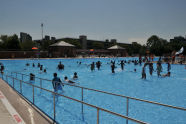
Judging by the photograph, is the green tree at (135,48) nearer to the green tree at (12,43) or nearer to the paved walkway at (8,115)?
the green tree at (12,43)

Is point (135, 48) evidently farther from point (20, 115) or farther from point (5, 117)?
point (5, 117)

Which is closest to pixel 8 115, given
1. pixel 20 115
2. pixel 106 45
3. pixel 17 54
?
pixel 20 115

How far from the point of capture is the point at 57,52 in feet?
250

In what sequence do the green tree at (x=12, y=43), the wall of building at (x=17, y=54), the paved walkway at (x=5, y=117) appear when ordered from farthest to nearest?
the green tree at (x=12, y=43)
the wall of building at (x=17, y=54)
the paved walkway at (x=5, y=117)

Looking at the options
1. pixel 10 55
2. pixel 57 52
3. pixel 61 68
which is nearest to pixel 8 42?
pixel 10 55

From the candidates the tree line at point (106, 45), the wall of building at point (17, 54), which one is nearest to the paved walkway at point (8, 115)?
the wall of building at point (17, 54)

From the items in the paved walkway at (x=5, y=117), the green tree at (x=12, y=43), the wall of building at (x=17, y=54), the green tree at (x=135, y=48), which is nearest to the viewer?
the paved walkway at (x=5, y=117)

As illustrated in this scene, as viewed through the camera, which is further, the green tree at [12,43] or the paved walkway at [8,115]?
the green tree at [12,43]

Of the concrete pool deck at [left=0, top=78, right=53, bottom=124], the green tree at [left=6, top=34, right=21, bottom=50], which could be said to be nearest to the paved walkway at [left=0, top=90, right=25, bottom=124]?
the concrete pool deck at [left=0, top=78, right=53, bottom=124]

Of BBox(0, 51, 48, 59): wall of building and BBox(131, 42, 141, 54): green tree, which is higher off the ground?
BBox(131, 42, 141, 54): green tree

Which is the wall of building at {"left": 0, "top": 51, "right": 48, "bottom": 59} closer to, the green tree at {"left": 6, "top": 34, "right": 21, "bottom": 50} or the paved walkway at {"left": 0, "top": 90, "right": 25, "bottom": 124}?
the green tree at {"left": 6, "top": 34, "right": 21, "bottom": 50}

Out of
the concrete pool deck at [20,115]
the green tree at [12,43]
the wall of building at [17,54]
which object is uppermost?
the green tree at [12,43]

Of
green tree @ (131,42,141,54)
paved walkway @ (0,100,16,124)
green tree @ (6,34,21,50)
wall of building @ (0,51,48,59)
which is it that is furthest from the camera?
green tree @ (131,42,141,54)

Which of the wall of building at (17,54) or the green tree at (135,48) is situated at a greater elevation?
the green tree at (135,48)
